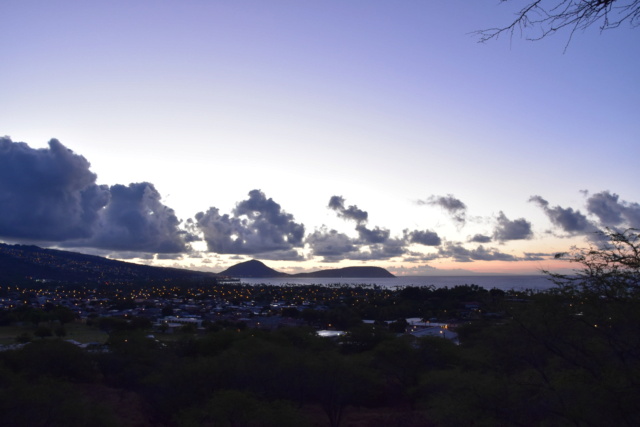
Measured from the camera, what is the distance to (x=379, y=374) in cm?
3009

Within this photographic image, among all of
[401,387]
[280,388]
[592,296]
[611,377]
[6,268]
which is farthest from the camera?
[6,268]

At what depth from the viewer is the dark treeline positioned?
1119 centimetres

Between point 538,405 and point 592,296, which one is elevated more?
point 592,296

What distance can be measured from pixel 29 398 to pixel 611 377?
19.6 metres

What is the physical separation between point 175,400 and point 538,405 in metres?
17.2

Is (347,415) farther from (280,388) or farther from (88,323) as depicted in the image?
(88,323)

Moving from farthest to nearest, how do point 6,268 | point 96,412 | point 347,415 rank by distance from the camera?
point 6,268
point 347,415
point 96,412

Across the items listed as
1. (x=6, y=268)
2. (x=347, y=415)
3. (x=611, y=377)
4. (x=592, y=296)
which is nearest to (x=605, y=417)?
(x=611, y=377)

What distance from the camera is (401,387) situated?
105ft

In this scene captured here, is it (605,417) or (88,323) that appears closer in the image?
(605,417)

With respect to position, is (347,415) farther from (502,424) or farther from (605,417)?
(605,417)

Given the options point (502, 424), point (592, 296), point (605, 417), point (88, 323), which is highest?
point (592, 296)

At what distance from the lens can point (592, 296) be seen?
11273mm

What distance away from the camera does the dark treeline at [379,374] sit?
1119 cm
